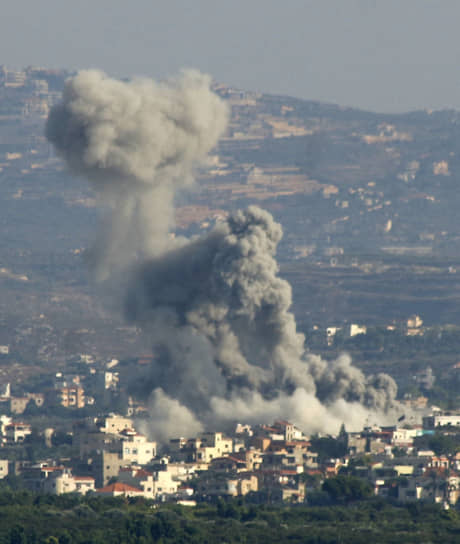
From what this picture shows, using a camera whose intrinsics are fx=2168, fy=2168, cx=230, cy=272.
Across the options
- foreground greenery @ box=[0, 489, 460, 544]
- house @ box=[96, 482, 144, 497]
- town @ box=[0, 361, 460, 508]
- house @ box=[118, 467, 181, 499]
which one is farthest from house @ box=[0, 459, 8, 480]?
foreground greenery @ box=[0, 489, 460, 544]

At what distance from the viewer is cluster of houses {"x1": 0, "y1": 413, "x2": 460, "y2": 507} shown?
329 ft

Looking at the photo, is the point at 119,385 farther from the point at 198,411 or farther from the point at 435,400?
the point at 198,411

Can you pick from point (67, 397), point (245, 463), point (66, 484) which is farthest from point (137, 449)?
point (67, 397)

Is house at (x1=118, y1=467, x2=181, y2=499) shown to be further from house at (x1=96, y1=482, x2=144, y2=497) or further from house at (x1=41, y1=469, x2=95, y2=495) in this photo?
house at (x1=41, y1=469, x2=95, y2=495)

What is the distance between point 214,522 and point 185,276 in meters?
29.2

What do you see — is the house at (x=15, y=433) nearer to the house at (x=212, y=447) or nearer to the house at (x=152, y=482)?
the house at (x=212, y=447)

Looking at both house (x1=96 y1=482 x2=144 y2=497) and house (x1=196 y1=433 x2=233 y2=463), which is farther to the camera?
house (x1=196 y1=433 x2=233 y2=463)

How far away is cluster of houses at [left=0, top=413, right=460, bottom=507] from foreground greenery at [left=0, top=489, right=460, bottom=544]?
132 inches

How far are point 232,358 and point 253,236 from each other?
271 inches

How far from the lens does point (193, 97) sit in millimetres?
119625

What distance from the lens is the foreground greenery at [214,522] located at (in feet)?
271

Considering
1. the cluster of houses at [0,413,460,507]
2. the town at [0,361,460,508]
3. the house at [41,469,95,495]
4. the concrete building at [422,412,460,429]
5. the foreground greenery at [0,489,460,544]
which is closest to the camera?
the foreground greenery at [0,489,460,544]

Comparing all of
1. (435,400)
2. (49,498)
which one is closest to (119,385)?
(435,400)

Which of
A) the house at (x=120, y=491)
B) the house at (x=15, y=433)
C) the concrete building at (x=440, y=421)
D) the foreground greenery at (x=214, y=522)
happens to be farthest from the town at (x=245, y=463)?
the house at (x=15, y=433)
